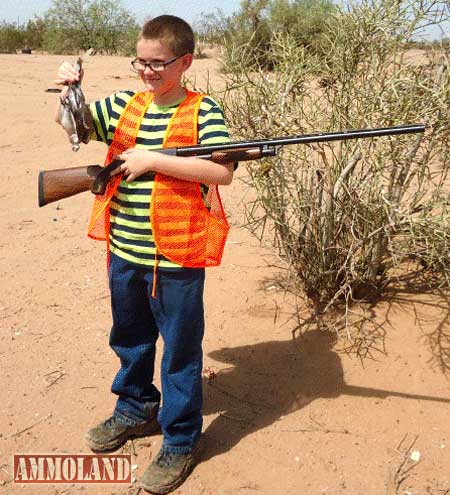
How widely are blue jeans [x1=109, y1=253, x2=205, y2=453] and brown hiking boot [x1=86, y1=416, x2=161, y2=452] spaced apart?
15cm

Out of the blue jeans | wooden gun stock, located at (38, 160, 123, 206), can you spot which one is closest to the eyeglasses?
wooden gun stock, located at (38, 160, 123, 206)

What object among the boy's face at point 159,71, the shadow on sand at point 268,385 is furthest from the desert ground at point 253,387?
the boy's face at point 159,71

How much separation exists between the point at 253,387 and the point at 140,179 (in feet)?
4.67

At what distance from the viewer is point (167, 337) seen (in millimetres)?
2680

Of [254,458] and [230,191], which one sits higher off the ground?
[230,191]

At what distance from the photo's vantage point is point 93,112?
2629mm

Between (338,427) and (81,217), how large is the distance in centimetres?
340

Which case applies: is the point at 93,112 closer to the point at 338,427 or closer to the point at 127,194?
the point at 127,194

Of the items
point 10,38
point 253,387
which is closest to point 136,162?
point 253,387

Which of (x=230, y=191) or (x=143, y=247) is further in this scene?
(x=230, y=191)

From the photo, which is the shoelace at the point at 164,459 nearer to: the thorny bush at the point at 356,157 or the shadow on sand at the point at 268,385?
the shadow on sand at the point at 268,385

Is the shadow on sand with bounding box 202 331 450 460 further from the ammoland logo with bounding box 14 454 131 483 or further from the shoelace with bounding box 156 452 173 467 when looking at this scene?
the ammoland logo with bounding box 14 454 131 483

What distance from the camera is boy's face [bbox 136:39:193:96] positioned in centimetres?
244

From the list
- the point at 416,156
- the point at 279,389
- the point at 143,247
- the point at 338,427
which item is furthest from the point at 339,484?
the point at 416,156
